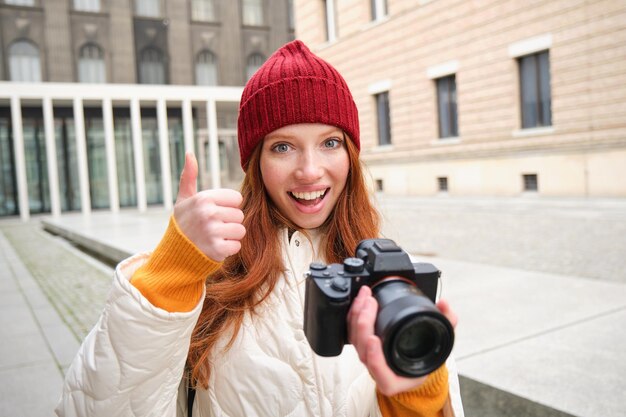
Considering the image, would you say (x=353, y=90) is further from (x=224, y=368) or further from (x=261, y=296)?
(x=224, y=368)

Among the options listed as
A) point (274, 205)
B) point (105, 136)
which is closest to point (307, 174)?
point (274, 205)

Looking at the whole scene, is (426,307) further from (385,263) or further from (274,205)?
(274,205)

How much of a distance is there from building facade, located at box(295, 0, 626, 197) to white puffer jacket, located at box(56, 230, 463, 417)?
12973 mm

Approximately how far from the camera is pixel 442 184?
711 inches

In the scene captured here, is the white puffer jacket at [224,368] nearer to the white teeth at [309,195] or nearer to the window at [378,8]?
the white teeth at [309,195]

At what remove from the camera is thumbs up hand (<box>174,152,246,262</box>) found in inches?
44.8

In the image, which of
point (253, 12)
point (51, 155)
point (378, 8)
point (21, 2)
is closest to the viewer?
point (378, 8)

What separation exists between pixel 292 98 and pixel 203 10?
29.6 m

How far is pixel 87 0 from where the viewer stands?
25953 millimetres

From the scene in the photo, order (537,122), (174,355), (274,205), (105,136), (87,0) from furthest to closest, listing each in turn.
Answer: (87,0), (105,136), (537,122), (274,205), (174,355)

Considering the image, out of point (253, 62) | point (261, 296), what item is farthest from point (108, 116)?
point (261, 296)

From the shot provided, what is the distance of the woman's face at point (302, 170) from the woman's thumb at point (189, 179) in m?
0.42

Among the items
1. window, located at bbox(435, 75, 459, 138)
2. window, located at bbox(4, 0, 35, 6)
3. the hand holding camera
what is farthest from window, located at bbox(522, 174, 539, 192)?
window, located at bbox(4, 0, 35, 6)

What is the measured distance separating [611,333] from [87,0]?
27955 mm
